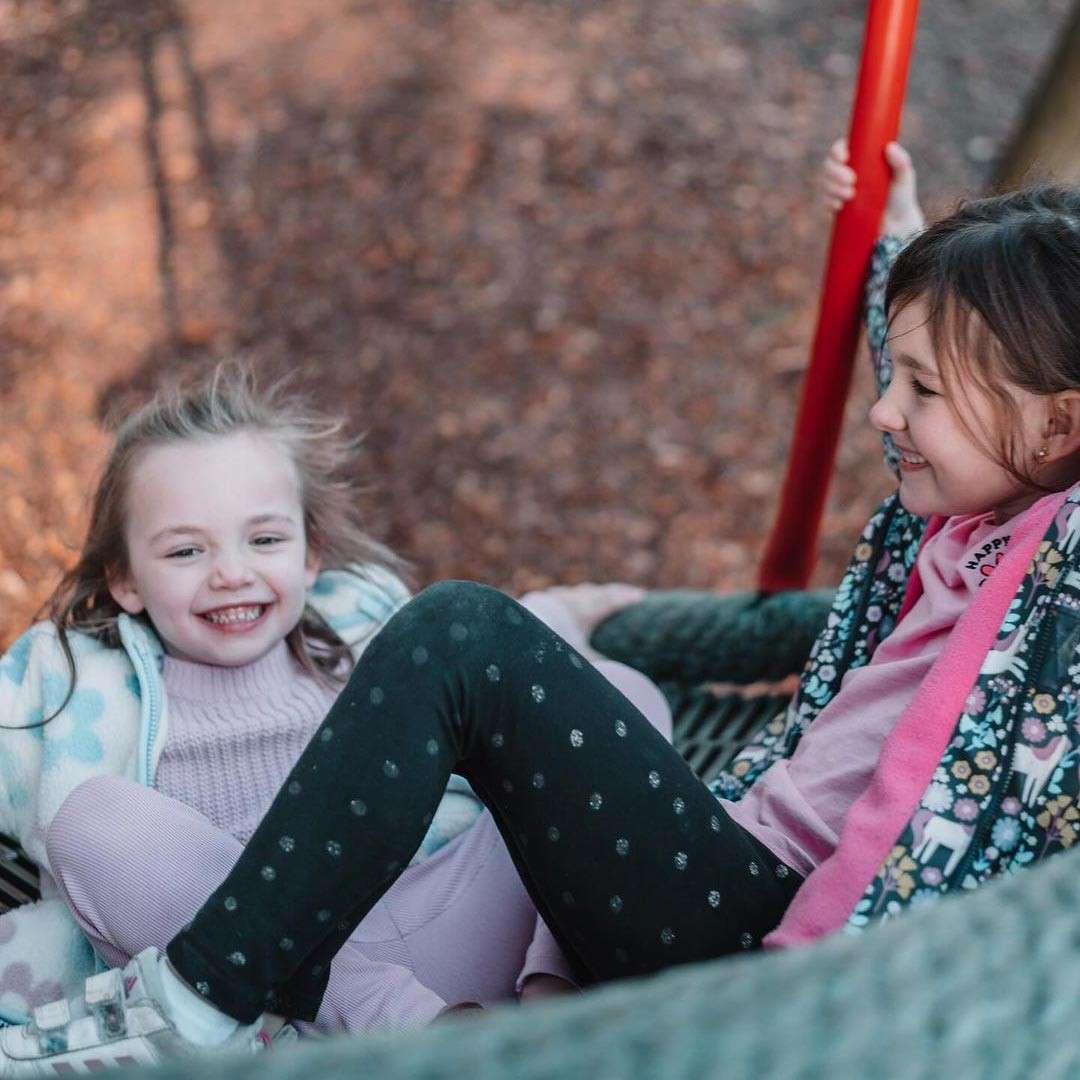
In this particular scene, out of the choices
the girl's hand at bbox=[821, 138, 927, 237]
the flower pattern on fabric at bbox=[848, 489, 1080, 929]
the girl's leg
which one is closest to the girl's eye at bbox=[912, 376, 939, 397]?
the flower pattern on fabric at bbox=[848, 489, 1080, 929]

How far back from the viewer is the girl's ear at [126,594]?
4.87 ft

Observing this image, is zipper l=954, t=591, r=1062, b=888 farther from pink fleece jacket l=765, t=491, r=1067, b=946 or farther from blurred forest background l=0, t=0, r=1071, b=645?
blurred forest background l=0, t=0, r=1071, b=645

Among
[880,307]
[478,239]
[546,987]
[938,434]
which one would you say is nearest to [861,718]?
[938,434]

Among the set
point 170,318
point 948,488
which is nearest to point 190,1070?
point 948,488

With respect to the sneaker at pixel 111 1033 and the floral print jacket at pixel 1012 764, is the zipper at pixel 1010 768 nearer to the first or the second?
the floral print jacket at pixel 1012 764

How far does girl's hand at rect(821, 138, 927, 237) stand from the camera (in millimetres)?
1473

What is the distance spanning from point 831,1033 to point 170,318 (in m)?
2.89

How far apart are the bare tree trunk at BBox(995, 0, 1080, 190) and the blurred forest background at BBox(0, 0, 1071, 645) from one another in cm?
83

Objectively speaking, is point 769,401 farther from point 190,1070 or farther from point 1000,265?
point 190,1070

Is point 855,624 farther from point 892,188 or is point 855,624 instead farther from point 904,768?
point 892,188

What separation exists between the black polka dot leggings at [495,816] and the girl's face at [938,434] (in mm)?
352

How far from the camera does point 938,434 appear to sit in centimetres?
117

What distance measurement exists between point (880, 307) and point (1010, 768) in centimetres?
65

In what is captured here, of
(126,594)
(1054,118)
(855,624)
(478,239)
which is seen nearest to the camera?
(855,624)
